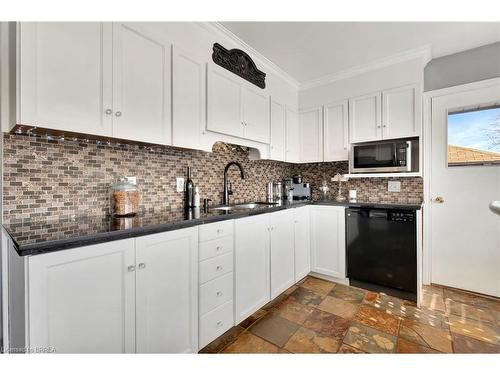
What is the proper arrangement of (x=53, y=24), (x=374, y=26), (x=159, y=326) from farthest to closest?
(x=374, y=26)
(x=159, y=326)
(x=53, y=24)

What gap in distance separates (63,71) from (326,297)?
268 cm

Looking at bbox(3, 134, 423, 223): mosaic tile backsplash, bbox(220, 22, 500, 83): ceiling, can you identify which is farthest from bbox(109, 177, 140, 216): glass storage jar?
bbox(220, 22, 500, 83): ceiling

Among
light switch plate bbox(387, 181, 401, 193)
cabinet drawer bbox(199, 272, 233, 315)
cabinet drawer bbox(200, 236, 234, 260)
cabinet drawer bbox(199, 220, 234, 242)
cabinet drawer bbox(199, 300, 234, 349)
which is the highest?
light switch plate bbox(387, 181, 401, 193)

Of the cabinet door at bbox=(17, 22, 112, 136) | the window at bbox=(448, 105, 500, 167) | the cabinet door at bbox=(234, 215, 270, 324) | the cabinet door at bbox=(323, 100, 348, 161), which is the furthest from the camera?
the cabinet door at bbox=(323, 100, 348, 161)

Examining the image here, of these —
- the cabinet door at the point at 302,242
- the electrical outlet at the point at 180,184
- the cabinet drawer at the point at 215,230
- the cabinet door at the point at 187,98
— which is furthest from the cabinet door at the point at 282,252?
the cabinet door at the point at 187,98

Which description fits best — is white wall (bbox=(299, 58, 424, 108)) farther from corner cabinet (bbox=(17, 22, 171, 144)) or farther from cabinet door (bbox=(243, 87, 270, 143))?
corner cabinet (bbox=(17, 22, 171, 144))

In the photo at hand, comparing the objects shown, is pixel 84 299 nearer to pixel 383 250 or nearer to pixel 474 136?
pixel 383 250

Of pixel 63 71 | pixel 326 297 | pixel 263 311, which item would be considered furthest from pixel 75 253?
pixel 326 297

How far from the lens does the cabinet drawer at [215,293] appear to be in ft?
4.99

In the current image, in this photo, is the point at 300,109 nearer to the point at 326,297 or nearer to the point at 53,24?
the point at 326,297

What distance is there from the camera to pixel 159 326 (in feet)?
4.18

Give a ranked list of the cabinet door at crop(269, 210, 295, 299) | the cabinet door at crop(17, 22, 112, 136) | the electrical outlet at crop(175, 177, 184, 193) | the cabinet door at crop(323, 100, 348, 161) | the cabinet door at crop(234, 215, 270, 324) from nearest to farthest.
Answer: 1. the cabinet door at crop(17, 22, 112, 136)
2. the cabinet door at crop(234, 215, 270, 324)
3. the electrical outlet at crop(175, 177, 184, 193)
4. the cabinet door at crop(269, 210, 295, 299)
5. the cabinet door at crop(323, 100, 348, 161)

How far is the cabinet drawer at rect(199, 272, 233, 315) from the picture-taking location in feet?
4.99

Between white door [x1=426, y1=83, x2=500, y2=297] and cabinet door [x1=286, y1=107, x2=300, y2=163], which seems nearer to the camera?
white door [x1=426, y1=83, x2=500, y2=297]
